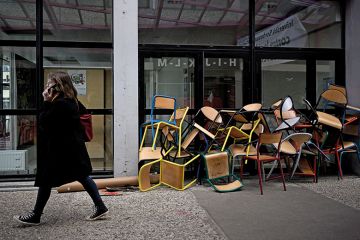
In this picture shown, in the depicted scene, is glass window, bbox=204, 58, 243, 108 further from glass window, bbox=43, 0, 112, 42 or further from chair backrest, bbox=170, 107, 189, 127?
glass window, bbox=43, 0, 112, 42

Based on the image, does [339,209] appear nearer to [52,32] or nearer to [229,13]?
[229,13]

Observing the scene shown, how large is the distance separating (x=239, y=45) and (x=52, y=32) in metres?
3.21

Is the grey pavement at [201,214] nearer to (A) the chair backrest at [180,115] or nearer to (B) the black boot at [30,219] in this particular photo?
(B) the black boot at [30,219]

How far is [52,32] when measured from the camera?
287 inches

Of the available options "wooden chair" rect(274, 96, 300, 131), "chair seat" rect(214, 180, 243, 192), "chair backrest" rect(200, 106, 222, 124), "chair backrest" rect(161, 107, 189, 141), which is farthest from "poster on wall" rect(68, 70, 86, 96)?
"wooden chair" rect(274, 96, 300, 131)

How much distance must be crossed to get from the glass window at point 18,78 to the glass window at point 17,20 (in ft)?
0.70

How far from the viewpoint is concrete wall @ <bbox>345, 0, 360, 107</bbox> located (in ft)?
25.4

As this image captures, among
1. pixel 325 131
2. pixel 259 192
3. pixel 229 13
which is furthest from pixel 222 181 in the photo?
pixel 229 13

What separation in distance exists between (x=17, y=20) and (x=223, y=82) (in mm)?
3602

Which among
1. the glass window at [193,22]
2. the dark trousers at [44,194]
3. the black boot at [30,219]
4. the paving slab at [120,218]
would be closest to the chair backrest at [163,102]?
the glass window at [193,22]

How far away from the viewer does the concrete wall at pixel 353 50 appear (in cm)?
775

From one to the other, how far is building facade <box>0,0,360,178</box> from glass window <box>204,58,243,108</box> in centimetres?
2

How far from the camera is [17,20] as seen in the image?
23.6 ft

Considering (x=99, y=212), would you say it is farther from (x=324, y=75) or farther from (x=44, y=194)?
(x=324, y=75)
